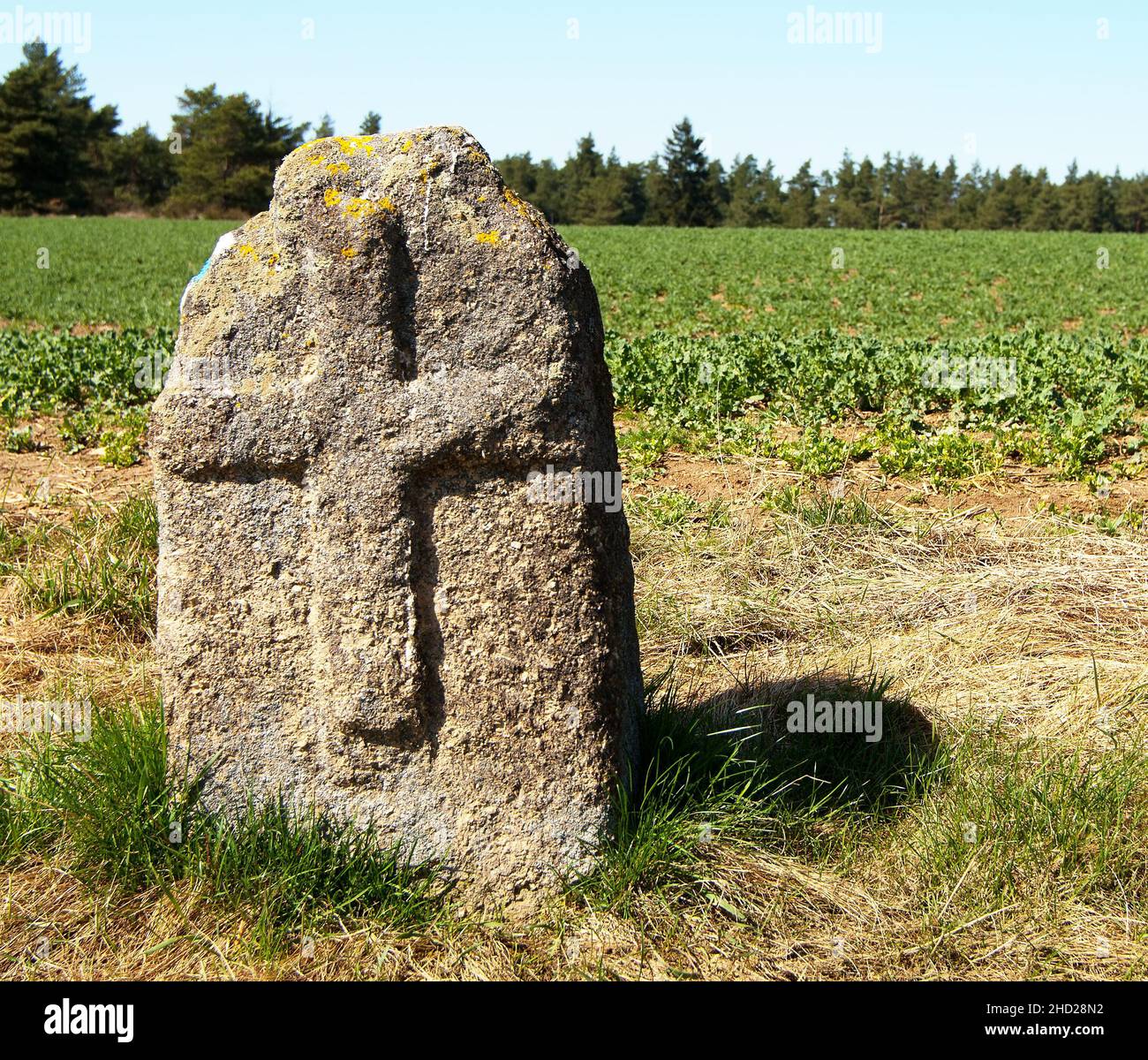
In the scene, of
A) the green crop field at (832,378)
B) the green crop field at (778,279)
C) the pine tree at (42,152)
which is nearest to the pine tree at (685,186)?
the green crop field at (778,279)

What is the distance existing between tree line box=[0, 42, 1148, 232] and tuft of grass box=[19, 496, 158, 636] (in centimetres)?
4907

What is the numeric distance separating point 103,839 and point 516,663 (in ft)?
4.17

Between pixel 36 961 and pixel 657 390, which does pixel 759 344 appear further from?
pixel 36 961

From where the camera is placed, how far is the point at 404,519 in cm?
279

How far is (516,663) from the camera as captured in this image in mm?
2832

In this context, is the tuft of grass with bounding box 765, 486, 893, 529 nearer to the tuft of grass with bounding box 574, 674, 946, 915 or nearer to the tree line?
the tuft of grass with bounding box 574, 674, 946, 915

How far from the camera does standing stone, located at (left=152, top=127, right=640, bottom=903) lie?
273 centimetres

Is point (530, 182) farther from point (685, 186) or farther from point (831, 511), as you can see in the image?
point (831, 511)

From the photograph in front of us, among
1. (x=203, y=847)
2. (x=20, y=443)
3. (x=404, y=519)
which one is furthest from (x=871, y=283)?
(x=203, y=847)

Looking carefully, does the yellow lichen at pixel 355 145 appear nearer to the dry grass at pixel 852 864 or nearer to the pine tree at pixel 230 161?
the dry grass at pixel 852 864

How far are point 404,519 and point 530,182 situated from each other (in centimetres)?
9161

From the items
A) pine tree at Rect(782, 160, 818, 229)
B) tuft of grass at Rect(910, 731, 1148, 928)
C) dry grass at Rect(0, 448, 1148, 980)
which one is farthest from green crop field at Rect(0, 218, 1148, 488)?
→ pine tree at Rect(782, 160, 818, 229)

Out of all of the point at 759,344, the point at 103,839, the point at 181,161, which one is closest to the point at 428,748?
the point at 103,839

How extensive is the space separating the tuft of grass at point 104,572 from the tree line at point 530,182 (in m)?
49.1
